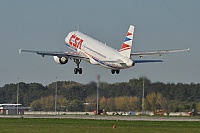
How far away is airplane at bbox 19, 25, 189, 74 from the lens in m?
124

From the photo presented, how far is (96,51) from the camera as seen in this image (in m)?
129

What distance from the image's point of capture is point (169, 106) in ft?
521

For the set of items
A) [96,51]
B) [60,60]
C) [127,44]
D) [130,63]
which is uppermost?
[127,44]

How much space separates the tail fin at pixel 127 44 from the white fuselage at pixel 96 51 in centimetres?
101

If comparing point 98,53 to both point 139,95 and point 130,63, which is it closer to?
point 130,63

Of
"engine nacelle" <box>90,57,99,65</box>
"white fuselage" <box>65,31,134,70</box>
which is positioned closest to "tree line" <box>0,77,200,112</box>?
"white fuselage" <box>65,31,134,70</box>

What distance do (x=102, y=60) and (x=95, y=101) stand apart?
36.4 meters

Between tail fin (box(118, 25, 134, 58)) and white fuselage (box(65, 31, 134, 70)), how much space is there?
39.7 inches

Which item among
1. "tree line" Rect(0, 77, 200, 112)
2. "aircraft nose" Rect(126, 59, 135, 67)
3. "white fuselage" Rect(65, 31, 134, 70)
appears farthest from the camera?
"tree line" Rect(0, 77, 200, 112)

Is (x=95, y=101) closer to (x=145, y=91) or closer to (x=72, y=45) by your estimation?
(x=145, y=91)

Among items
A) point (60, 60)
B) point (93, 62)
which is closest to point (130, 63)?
point (93, 62)

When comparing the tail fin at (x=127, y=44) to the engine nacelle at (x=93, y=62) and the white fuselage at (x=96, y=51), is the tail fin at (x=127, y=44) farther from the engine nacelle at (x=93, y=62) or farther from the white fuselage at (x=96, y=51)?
the engine nacelle at (x=93, y=62)

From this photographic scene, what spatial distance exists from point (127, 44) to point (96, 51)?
18.5 ft

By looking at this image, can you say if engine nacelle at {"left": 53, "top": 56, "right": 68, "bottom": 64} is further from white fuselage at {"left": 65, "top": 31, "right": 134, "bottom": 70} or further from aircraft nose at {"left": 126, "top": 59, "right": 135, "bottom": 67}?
aircraft nose at {"left": 126, "top": 59, "right": 135, "bottom": 67}
